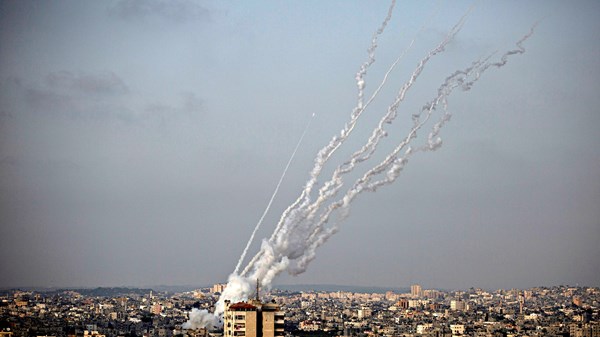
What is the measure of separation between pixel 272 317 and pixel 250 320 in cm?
74

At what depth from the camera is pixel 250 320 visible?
3641cm

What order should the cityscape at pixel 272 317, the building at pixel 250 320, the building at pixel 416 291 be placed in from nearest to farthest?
the building at pixel 250 320 → the cityscape at pixel 272 317 → the building at pixel 416 291

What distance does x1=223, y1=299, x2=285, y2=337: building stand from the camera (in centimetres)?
3638

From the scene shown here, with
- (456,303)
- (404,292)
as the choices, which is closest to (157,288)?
(456,303)

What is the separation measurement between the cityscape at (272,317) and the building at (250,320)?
3 centimetres

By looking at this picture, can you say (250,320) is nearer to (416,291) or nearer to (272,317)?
(272,317)

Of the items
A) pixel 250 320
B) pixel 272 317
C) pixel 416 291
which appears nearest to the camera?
pixel 250 320

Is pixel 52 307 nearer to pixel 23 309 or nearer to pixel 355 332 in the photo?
pixel 23 309

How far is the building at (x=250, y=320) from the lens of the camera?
3638 centimetres

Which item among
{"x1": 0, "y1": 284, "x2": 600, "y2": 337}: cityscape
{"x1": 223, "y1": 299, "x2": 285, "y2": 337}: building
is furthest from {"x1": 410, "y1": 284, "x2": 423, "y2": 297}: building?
{"x1": 223, "y1": 299, "x2": 285, "y2": 337}: building

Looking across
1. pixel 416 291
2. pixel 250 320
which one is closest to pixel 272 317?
pixel 250 320

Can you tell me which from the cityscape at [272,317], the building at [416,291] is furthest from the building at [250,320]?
the building at [416,291]

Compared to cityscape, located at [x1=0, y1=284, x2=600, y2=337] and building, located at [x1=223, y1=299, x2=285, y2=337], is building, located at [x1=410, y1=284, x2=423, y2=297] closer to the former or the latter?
cityscape, located at [x1=0, y1=284, x2=600, y2=337]

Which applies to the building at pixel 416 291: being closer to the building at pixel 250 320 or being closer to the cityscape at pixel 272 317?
the cityscape at pixel 272 317
